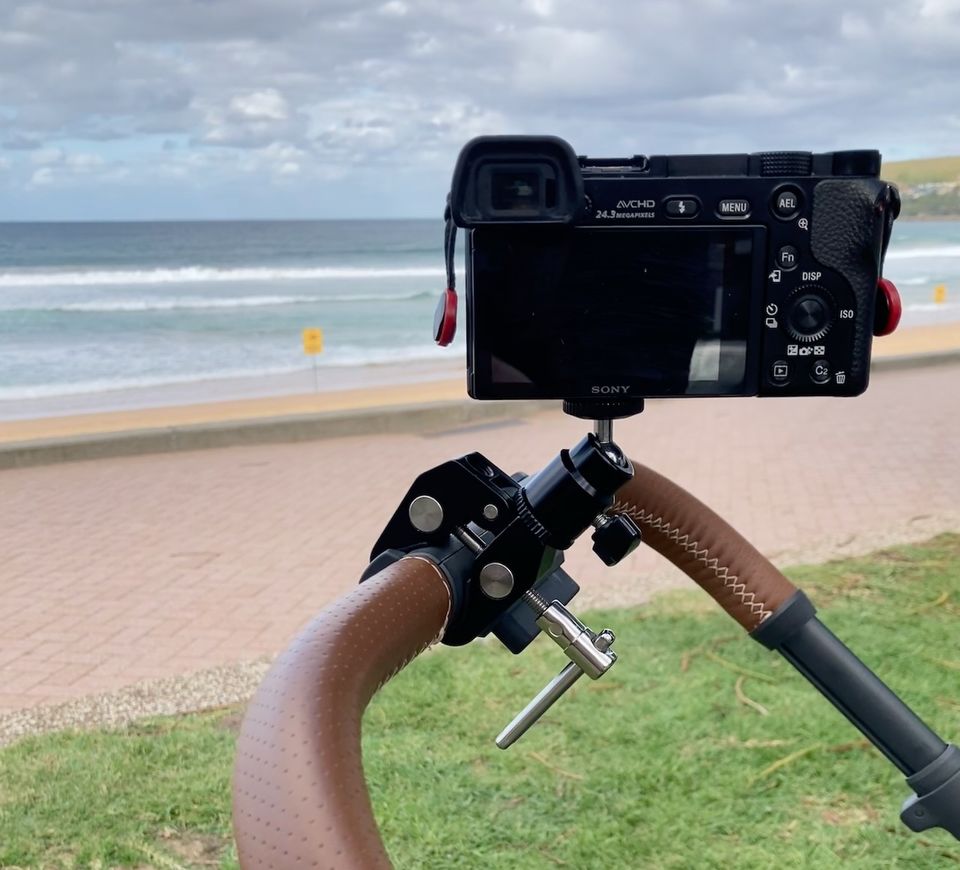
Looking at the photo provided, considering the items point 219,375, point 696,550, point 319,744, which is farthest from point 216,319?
point 319,744

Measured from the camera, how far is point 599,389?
1.02m

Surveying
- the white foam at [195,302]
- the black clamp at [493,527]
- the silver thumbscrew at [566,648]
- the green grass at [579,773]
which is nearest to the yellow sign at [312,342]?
the green grass at [579,773]

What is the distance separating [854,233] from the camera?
101 centimetres

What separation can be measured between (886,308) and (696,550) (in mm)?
353

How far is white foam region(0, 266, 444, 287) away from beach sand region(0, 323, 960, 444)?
2156cm

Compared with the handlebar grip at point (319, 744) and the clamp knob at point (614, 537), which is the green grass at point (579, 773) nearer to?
the clamp knob at point (614, 537)

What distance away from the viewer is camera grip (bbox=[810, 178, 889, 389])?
99cm

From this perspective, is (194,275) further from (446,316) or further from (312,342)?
(446,316)

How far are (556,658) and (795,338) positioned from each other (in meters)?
3.23

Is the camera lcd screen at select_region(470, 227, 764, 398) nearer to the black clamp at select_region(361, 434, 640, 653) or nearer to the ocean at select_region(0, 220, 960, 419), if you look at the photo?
the black clamp at select_region(361, 434, 640, 653)

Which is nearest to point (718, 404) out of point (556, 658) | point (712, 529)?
point (556, 658)

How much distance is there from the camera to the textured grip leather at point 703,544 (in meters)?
1.21

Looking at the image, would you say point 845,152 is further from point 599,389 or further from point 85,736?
point 85,736

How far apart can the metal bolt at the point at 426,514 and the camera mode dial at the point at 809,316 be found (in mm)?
403
